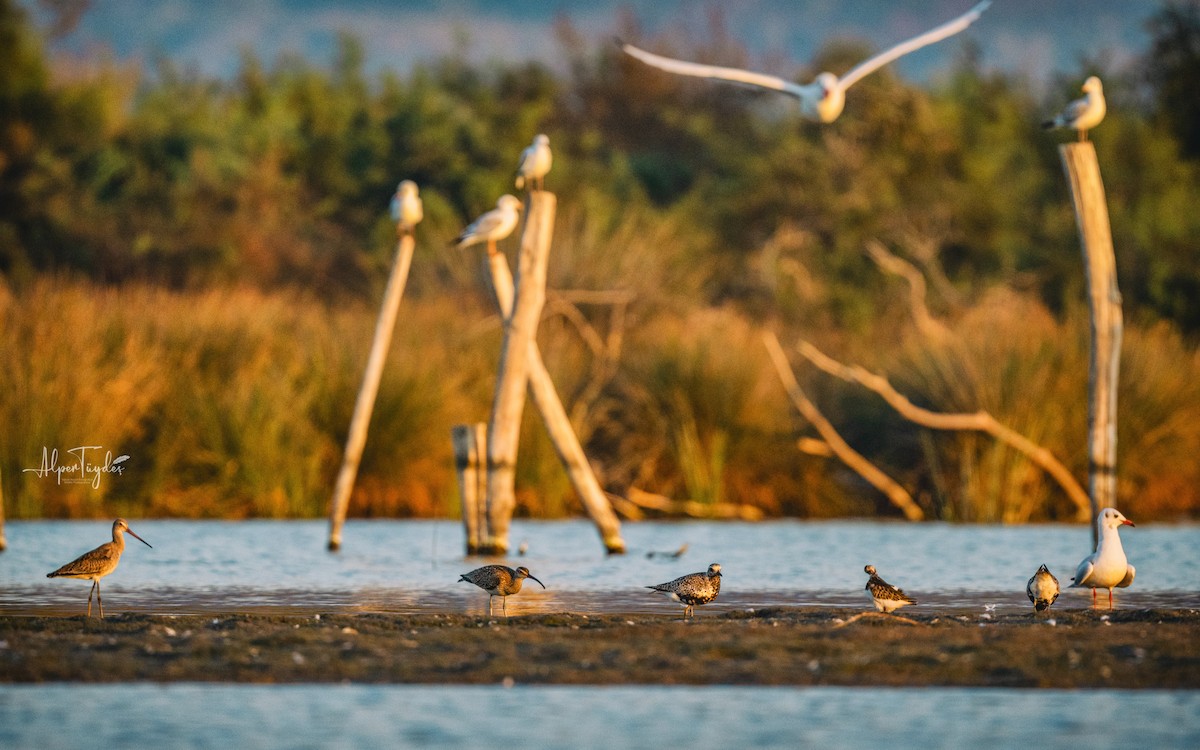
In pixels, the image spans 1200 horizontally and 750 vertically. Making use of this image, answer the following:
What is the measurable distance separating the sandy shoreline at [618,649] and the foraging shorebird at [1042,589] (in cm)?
12

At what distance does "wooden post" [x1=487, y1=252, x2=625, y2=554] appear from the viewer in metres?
14.4

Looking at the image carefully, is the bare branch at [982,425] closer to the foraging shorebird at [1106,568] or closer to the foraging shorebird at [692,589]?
the foraging shorebird at [1106,568]

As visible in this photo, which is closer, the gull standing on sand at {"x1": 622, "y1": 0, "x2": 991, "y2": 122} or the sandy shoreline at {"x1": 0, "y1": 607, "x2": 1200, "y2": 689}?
the sandy shoreline at {"x1": 0, "y1": 607, "x2": 1200, "y2": 689}

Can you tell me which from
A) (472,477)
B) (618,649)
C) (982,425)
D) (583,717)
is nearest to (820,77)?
(472,477)

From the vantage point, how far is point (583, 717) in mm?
7301

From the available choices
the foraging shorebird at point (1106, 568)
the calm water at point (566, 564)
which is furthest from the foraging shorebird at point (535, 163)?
the foraging shorebird at point (1106, 568)

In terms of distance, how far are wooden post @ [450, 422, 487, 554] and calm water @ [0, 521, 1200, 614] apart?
270mm

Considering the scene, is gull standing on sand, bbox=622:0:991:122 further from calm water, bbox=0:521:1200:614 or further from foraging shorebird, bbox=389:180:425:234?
calm water, bbox=0:521:1200:614

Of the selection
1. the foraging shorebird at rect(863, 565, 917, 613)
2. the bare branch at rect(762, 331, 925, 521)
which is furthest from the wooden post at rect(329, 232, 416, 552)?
the foraging shorebird at rect(863, 565, 917, 613)

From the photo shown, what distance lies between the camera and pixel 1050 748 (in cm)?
671

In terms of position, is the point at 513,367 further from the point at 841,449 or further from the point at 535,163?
the point at 841,449

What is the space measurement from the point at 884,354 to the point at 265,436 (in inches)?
270

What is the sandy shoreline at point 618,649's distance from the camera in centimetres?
805

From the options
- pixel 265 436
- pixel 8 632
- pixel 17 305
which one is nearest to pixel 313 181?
pixel 17 305
